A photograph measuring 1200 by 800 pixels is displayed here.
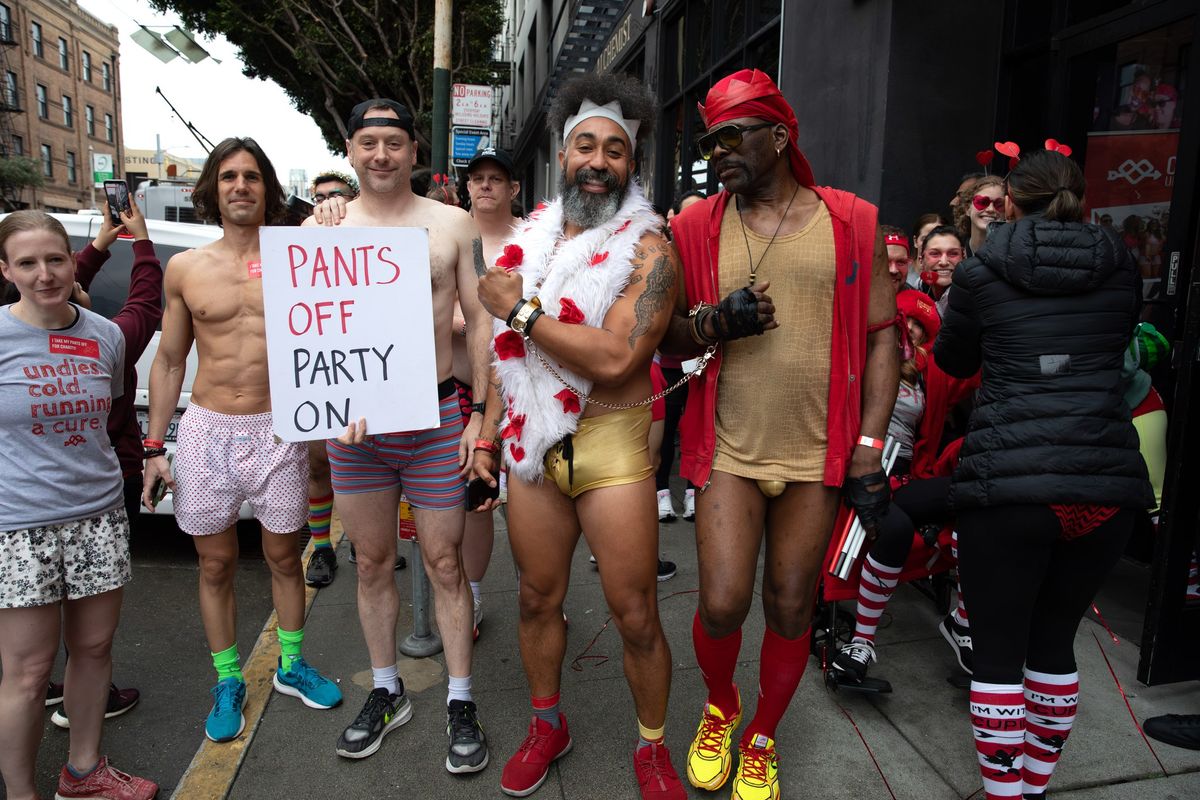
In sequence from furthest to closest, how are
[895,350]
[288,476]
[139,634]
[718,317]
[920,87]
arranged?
[920,87] < [139,634] < [288,476] < [895,350] < [718,317]

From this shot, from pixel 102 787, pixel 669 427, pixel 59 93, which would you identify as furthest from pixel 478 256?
pixel 59 93

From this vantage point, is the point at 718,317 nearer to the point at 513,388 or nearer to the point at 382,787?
the point at 513,388

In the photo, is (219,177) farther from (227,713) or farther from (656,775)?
(656,775)

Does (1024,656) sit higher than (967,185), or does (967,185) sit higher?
(967,185)

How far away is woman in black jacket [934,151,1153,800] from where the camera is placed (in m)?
2.18

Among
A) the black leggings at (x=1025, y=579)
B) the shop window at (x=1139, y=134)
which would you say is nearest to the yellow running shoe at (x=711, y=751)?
the black leggings at (x=1025, y=579)

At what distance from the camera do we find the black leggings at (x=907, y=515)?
121 inches

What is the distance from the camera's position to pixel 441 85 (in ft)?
26.6

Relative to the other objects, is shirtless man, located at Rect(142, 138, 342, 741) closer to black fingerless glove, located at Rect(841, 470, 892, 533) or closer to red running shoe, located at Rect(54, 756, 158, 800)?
red running shoe, located at Rect(54, 756, 158, 800)

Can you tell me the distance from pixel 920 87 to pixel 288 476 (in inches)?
189

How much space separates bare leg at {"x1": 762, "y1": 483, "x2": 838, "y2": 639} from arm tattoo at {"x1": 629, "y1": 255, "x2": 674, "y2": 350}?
694 millimetres

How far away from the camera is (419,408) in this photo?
8.76ft

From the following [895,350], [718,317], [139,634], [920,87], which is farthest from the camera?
[920,87]

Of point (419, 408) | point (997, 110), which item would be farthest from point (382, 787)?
point (997, 110)
